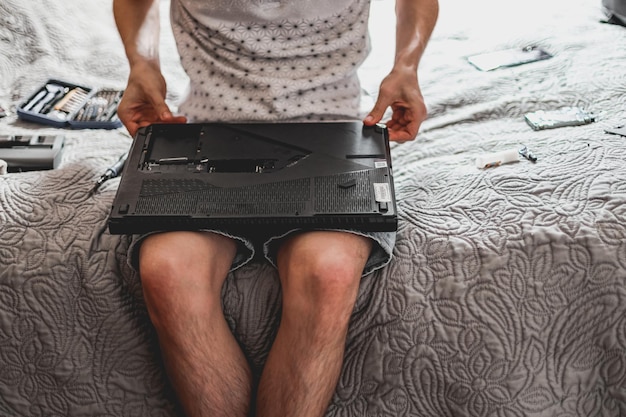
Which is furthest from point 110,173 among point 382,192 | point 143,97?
point 382,192

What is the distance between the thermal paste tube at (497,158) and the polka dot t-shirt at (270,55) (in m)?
0.24

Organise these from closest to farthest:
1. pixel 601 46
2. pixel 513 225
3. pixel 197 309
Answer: pixel 197 309 < pixel 513 225 < pixel 601 46

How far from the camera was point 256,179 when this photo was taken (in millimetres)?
913

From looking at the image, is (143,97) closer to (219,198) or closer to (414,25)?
(219,198)

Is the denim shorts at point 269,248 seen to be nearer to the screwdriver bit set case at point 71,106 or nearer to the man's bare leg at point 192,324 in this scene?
the man's bare leg at point 192,324

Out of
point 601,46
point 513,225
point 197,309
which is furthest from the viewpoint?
point 601,46

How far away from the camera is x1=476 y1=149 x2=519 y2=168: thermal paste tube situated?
108 centimetres

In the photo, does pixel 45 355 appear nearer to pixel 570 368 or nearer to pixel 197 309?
pixel 197 309

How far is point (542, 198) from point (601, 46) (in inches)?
25.3

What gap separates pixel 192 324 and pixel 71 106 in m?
0.67

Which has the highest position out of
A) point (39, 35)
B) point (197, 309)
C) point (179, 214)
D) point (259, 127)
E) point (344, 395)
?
point (39, 35)

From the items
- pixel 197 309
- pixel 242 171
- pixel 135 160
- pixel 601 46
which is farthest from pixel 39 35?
pixel 601 46

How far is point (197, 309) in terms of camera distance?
85cm

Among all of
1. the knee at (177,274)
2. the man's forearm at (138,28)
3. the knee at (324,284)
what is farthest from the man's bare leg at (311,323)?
the man's forearm at (138,28)
